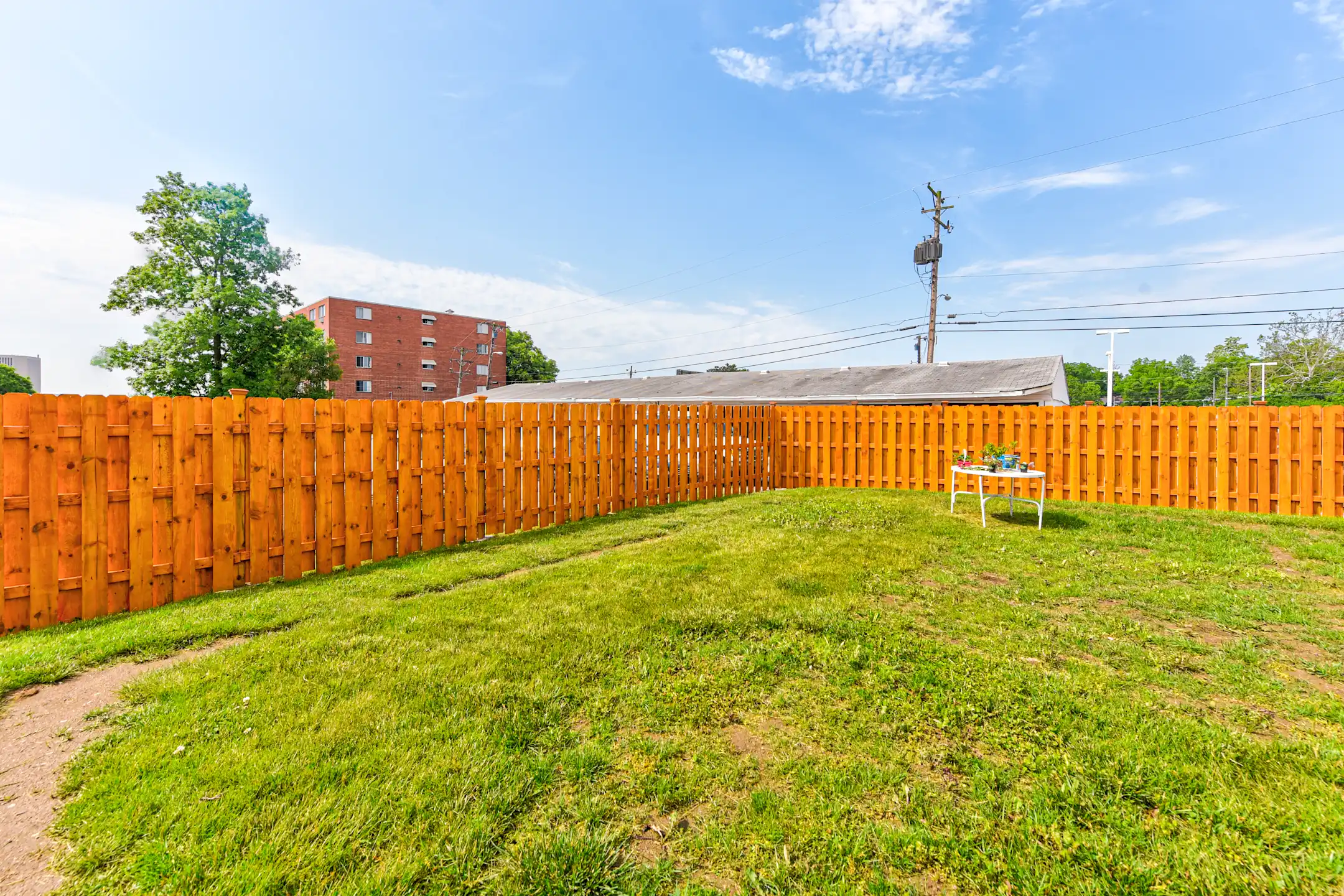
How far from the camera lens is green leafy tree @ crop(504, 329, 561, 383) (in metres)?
66.1

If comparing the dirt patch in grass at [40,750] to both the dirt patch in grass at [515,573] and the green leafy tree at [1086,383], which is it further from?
the green leafy tree at [1086,383]

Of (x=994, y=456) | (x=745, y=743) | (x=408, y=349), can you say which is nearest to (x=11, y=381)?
(x=408, y=349)

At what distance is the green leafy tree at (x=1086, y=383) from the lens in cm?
7519

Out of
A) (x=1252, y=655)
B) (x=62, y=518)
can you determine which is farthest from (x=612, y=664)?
(x=62, y=518)

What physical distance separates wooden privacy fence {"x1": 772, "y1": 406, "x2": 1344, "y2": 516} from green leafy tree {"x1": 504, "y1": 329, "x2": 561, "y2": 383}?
57064 millimetres

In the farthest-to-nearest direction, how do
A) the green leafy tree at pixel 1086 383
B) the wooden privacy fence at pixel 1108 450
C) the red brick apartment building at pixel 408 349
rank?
the green leafy tree at pixel 1086 383, the red brick apartment building at pixel 408 349, the wooden privacy fence at pixel 1108 450

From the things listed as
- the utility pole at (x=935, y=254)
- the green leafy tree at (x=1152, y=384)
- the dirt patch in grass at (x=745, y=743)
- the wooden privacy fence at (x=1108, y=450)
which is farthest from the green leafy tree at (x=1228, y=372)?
the dirt patch in grass at (x=745, y=743)

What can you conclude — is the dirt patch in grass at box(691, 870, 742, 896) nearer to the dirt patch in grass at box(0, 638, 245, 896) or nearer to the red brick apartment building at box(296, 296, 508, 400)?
the dirt patch in grass at box(0, 638, 245, 896)

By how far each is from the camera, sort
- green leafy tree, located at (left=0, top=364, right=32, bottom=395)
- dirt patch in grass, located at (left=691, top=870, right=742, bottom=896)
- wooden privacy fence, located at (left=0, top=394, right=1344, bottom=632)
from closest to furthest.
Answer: dirt patch in grass, located at (left=691, top=870, right=742, bottom=896) → wooden privacy fence, located at (left=0, top=394, right=1344, bottom=632) → green leafy tree, located at (left=0, top=364, right=32, bottom=395)

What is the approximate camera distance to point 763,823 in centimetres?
196

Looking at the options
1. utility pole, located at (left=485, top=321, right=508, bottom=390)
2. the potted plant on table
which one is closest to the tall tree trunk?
the potted plant on table

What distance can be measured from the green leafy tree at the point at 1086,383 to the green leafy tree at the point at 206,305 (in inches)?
3437

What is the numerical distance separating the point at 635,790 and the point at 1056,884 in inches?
56.9

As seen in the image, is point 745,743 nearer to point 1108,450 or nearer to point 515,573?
point 515,573
